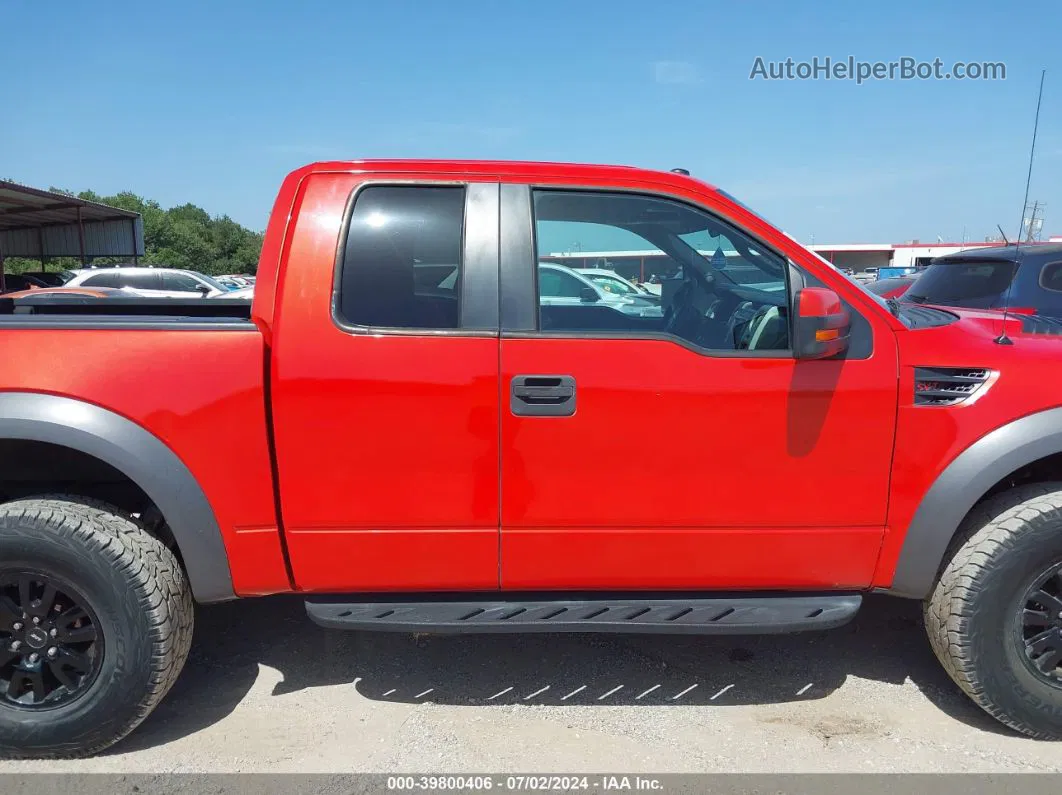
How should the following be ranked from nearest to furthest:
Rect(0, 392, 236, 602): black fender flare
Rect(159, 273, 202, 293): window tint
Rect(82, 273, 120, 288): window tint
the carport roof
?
Rect(0, 392, 236, 602): black fender flare
Rect(82, 273, 120, 288): window tint
Rect(159, 273, 202, 293): window tint
the carport roof

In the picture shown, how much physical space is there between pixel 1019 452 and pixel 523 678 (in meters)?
2.03

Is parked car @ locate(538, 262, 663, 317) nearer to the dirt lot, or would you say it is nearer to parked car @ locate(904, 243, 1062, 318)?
the dirt lot

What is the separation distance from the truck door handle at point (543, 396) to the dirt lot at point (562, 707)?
122 cm

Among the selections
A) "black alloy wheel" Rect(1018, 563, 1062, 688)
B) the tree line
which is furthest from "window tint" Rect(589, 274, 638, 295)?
the tree line

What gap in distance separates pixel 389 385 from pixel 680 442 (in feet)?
3.22

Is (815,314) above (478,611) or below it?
above

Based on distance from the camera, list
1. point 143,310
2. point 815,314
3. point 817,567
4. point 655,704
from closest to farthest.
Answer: point 815,314 < point 817,567 < point 655,704 < point 143,310

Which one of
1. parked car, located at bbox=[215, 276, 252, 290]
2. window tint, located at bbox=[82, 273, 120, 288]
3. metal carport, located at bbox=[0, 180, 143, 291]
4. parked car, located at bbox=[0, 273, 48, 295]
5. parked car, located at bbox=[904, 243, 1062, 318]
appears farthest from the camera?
metal carport, located at bbox=[0, 180, 143, 291]

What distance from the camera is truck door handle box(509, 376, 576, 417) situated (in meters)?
2.36

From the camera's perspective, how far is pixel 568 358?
238 centimetres

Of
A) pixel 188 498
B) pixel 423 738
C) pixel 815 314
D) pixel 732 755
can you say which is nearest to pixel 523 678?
pixel 423 738

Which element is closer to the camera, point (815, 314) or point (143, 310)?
point (815, 314)

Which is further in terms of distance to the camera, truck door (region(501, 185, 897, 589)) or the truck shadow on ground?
the truck shadow on ground
